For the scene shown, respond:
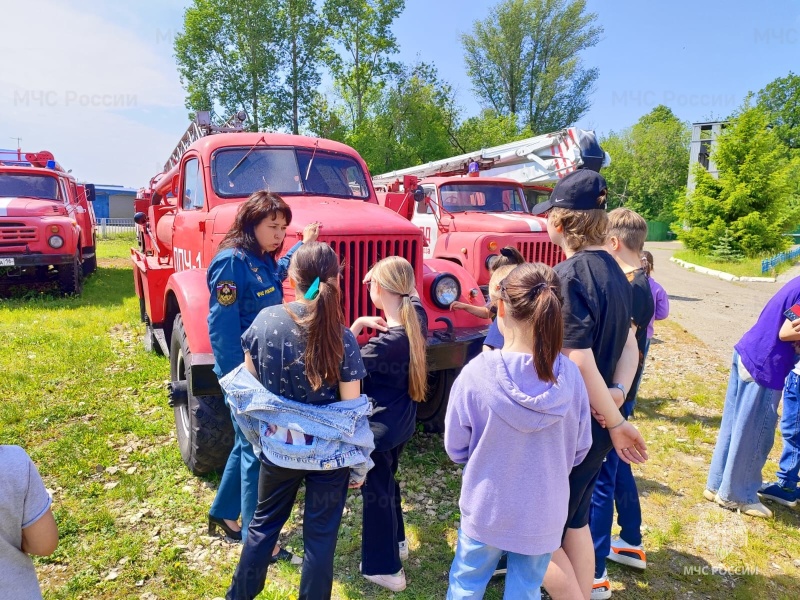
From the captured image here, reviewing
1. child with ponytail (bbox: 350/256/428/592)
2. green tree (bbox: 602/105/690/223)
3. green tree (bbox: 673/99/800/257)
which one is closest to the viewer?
child with ponytail (bbox: 350/256/428/592)

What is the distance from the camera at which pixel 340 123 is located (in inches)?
1010

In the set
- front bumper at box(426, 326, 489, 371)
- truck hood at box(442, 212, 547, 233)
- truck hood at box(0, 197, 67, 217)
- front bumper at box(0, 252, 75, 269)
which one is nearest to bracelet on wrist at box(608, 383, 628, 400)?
front bumper at box(426, 326, 489, 371)

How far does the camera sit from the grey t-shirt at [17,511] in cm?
134

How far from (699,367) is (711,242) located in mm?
14794

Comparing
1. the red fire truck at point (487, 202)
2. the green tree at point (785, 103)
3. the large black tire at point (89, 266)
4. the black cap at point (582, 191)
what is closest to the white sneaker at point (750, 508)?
the black cap at point (582, 191)

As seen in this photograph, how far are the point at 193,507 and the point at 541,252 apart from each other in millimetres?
4784

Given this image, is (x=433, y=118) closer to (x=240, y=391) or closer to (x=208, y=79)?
(x=208, y=79)

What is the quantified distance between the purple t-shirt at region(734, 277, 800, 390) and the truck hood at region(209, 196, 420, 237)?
2.28 meters

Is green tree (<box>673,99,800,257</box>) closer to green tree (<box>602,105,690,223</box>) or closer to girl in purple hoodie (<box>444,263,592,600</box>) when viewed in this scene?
girl in purple hoodie (<box>444,263,592,600</box>)

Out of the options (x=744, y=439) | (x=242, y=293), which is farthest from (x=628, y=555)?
(x=242, y=293)

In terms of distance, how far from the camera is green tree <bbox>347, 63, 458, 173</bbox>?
22.7 metres

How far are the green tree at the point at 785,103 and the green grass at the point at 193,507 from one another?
57.0 metres

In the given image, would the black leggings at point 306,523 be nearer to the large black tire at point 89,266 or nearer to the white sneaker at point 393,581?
the white sneaker at point 393,581

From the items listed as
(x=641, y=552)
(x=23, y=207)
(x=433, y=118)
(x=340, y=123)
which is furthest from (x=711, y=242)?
(x=23, y=207)
